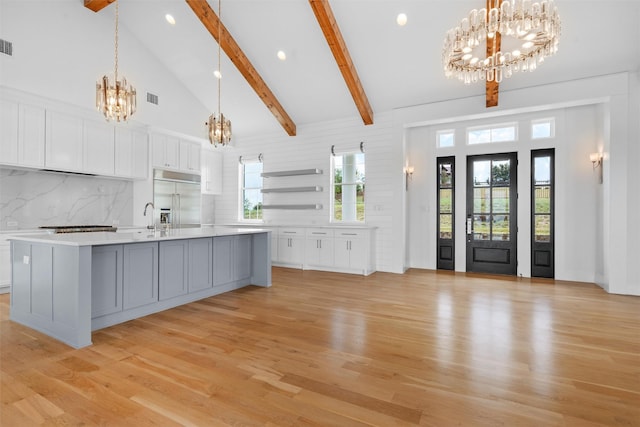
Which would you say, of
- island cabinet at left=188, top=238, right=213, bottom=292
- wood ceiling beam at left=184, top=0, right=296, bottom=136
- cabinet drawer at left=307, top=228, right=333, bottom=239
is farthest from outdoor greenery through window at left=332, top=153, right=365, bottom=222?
island cabinet at left=188, top=238, right=213, bottom=292

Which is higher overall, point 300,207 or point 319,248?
point 300,207

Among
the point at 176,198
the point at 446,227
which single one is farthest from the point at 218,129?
the point at 446,227

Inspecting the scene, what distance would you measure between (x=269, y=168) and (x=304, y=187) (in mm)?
1204

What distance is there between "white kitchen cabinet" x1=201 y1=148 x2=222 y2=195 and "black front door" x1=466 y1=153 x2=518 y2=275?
5.94 metres

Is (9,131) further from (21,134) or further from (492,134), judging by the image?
(492,134)

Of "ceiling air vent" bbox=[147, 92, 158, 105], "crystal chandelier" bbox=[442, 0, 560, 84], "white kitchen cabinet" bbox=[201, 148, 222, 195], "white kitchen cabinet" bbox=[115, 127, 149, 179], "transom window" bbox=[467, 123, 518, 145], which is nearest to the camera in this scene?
"crystal chandelier" bbox=[442, 0, 560, 84]

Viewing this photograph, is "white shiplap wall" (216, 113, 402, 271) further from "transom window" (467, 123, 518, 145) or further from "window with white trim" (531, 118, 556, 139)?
"window with white trim" (531, 118, 556, 139)

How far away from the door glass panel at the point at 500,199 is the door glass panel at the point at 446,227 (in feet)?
2.75

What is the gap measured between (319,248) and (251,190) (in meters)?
2.71

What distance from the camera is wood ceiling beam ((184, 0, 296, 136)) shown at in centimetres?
518

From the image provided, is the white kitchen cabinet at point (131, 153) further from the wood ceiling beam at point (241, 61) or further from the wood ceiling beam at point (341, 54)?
the wood ceiling beam at point (341, 54)

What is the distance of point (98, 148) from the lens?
5672 millimetres

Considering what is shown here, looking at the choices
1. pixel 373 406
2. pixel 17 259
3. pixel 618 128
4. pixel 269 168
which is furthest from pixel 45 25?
pixel 618 128

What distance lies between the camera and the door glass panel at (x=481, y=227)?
248 inches
